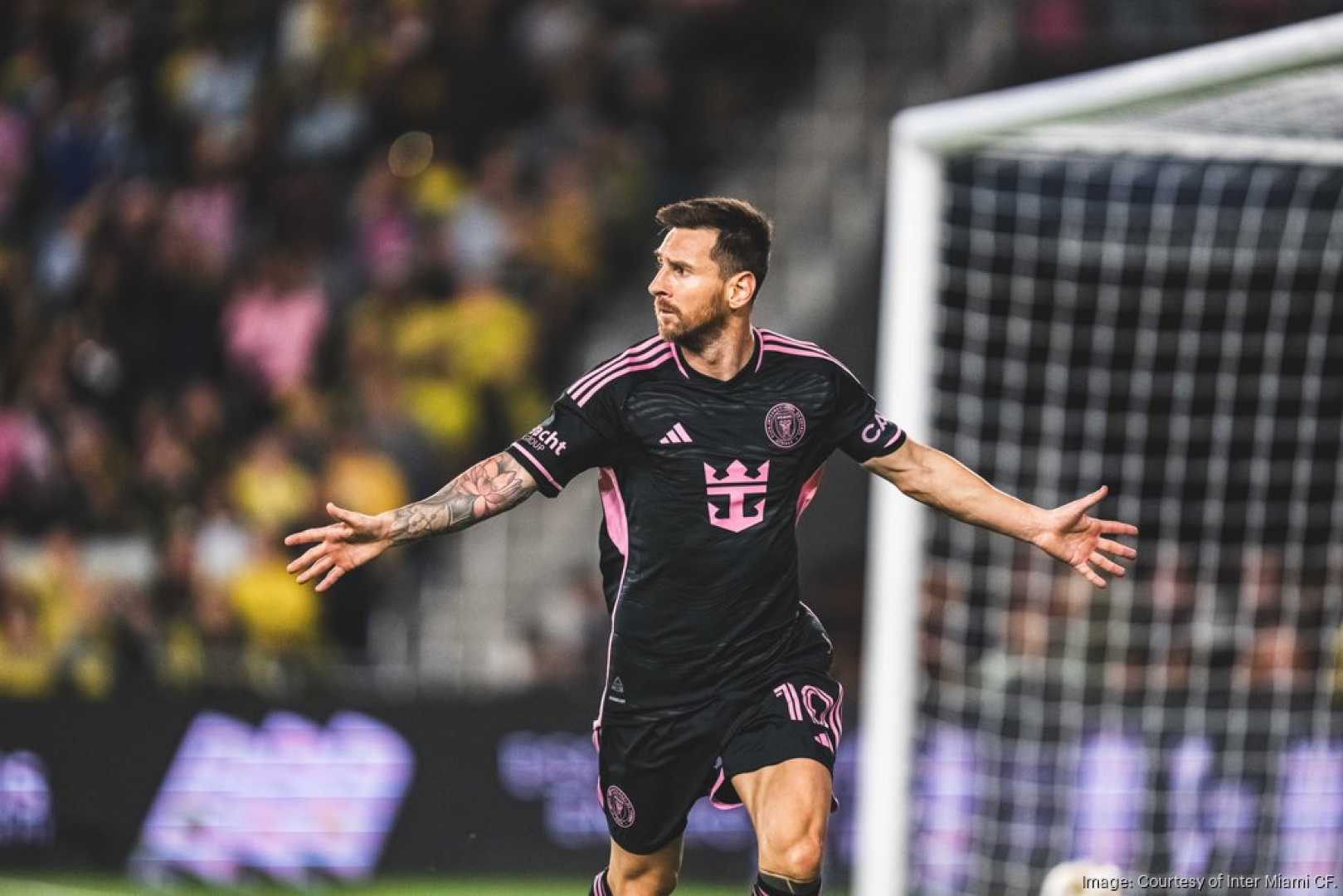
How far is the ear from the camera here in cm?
543

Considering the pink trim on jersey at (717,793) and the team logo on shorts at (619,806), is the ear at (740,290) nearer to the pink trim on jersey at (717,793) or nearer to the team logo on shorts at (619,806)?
the pink trim on jersey at (717,793)

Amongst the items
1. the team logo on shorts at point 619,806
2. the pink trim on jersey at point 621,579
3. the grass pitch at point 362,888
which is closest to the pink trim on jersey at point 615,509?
the pink trim on jersey at point 621,579

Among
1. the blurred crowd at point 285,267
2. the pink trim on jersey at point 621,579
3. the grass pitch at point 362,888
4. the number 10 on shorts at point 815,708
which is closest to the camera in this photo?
the number 10 on shorts at point 815,708

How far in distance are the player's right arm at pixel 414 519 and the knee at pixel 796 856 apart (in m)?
1.13

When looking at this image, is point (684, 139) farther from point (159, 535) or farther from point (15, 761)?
point (15, 761)

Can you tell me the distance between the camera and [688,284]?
538cm

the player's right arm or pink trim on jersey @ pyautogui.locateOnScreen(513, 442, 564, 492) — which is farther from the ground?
pink trim on jersey @ pyautogui.locateOnScreen(513, 442, 564, 492)

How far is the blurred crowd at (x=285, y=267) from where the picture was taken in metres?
11.0

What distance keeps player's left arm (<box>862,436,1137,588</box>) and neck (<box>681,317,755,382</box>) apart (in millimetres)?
517

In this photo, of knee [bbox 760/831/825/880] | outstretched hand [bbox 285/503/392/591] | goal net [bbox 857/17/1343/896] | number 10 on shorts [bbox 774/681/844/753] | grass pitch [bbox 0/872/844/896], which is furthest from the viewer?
grass pitch [bbox 0/872/844/896]

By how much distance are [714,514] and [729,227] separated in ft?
2.54

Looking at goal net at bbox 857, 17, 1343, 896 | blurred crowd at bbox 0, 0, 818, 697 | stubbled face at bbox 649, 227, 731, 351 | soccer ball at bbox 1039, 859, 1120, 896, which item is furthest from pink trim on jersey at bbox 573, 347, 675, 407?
→ blurred crowd at bbox 0, 0, 818, 697

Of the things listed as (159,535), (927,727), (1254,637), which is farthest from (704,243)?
(159,535)

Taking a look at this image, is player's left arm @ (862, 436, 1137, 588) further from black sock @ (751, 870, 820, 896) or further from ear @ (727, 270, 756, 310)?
black sock @ (751, 870, 820, 896)
